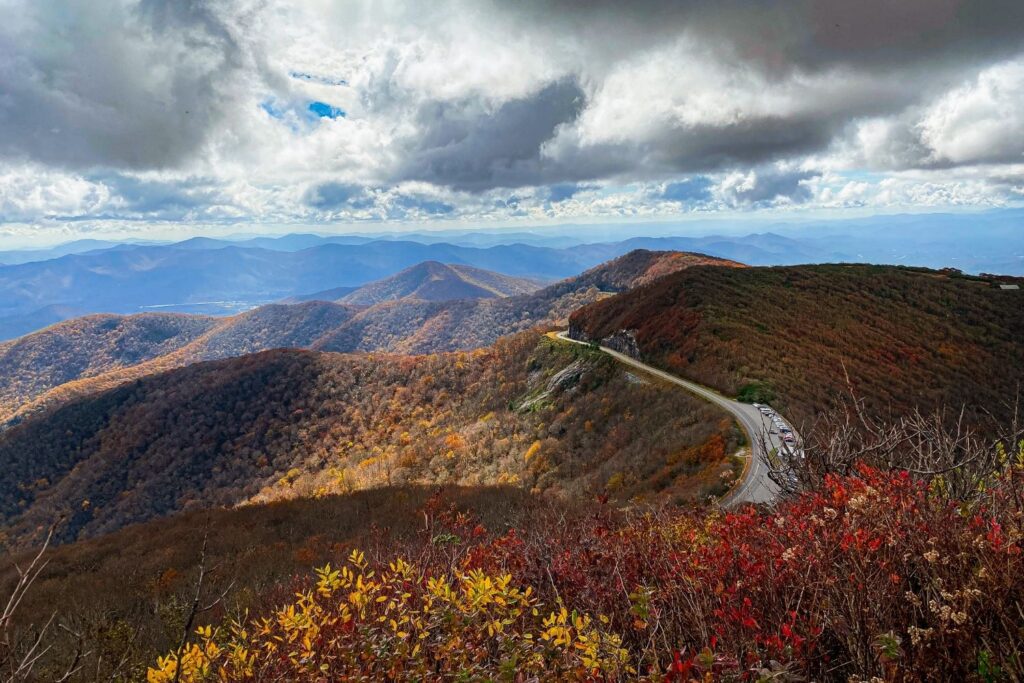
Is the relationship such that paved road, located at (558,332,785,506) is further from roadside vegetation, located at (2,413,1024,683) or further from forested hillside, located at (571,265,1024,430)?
roadside vegetation, located at (2,413,1024,683)

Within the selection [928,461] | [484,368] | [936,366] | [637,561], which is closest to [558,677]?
[637,561]

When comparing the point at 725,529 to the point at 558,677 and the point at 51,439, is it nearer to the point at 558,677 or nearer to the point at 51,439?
the point at 558,677

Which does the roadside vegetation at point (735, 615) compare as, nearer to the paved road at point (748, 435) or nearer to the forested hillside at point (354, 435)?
the paved road at point (748, 435)

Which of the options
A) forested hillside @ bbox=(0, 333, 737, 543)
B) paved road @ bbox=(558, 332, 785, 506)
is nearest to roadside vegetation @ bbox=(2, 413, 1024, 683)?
paved road @ bbox=(558, 332, 785, 506)

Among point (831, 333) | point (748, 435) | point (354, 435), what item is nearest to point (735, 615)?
point (748, 435)

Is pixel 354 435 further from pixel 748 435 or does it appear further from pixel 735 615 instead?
pixel 735 615

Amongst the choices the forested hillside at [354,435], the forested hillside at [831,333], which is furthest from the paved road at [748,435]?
the forested hillside at [831,333]
